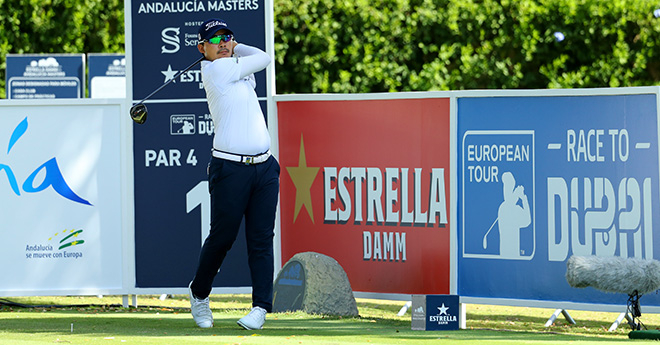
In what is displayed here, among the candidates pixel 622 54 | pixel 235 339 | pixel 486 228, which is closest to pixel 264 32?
pixel 486 228

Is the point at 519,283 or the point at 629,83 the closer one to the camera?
the point at 519,283

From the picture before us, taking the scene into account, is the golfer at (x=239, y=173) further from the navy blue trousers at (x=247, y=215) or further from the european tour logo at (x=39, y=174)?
the european tour logo at (x=39, y=174)

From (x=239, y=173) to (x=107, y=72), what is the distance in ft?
32.6

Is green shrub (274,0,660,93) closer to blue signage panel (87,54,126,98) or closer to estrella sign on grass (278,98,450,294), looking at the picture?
blue signage panel (87,54,126,98)

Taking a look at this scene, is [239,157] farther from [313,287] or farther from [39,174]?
[39,174]

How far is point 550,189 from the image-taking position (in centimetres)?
730

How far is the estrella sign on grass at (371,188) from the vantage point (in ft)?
25.2

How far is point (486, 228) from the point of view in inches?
295

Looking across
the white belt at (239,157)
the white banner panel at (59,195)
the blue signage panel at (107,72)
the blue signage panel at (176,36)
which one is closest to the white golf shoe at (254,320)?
the white belt at (239,157)

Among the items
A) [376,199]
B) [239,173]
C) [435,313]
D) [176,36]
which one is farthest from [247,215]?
[176,36]

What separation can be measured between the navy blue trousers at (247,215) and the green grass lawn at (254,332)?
324 millimetres

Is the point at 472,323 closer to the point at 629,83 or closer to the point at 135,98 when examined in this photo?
the point at 135,98

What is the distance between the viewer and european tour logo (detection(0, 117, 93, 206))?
26.7ft

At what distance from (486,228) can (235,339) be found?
2.29 metres
